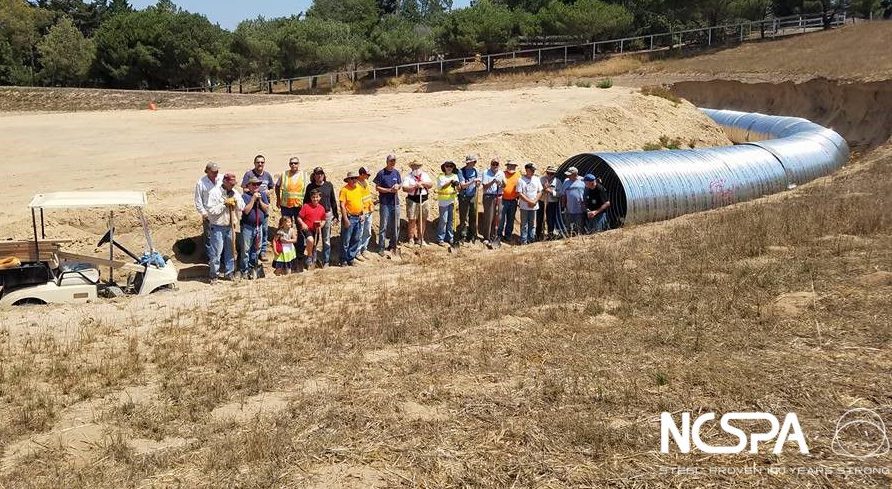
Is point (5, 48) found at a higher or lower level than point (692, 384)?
higher

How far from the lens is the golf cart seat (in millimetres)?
10969

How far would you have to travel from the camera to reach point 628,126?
25875 mm

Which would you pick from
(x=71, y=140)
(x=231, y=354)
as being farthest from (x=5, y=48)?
(x=231, y=354)

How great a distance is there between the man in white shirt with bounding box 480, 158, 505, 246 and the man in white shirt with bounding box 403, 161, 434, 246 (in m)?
1.17

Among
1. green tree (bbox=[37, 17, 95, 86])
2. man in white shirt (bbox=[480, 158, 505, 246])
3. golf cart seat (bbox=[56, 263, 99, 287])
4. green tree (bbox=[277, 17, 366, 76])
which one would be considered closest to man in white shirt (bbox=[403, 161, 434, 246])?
man in white shirt (bbox=[480, 158, 505, 246])

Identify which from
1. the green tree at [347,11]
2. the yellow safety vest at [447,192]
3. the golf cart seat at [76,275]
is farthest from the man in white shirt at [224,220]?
the green tree at [347,11]

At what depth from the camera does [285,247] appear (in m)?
13.2

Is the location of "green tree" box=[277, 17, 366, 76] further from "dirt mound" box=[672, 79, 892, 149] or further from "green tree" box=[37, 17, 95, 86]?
"dirt mound" box=[672, 79, 892, 149]

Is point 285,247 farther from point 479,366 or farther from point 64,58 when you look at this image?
point 64,58

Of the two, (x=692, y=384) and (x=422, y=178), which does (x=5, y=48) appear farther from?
(x=692, y=384)

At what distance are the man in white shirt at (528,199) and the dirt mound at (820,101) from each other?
2022 centimetres

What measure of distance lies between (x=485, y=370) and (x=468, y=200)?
8710mm

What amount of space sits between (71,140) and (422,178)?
13517mm

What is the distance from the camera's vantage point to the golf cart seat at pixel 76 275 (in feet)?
36.0
